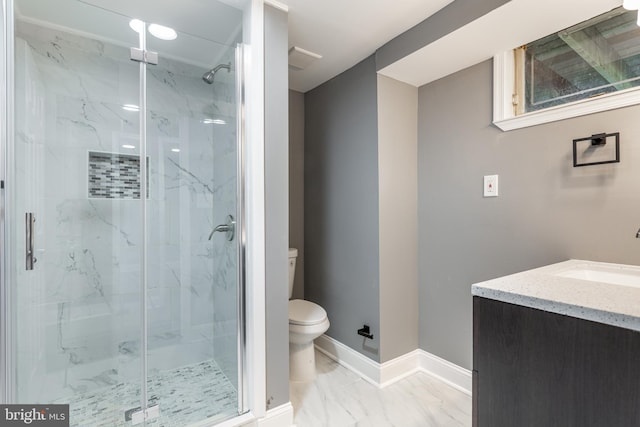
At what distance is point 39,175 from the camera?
5.36 ft

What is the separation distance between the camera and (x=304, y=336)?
1974 mm

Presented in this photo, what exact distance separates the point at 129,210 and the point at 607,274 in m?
2.56

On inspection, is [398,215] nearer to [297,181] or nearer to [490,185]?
[490,185]

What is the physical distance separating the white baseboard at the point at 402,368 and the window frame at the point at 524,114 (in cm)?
153

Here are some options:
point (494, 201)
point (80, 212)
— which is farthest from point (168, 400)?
point (494, 201)

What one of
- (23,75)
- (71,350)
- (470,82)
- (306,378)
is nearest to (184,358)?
(71,350)

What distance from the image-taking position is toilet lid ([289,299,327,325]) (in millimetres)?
1971

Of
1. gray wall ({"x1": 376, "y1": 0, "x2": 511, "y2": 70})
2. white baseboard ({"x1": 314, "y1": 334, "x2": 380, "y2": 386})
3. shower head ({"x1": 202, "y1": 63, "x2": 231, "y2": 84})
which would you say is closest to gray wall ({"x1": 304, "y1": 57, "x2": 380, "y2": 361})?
white baseboard ({"x1": 314, "y1": 334, "x2": 380, "y2": 386})

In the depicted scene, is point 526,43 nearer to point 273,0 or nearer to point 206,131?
point 273,0

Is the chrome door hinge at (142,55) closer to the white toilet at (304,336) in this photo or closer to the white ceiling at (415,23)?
the white ceiling at (415,23)

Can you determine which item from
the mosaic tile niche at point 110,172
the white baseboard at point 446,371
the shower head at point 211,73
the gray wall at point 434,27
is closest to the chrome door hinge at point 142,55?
the shower head at point 211,73

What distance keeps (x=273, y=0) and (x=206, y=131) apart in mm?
930

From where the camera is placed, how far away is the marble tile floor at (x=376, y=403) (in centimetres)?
165

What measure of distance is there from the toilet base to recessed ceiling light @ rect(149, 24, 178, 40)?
2.02 m
